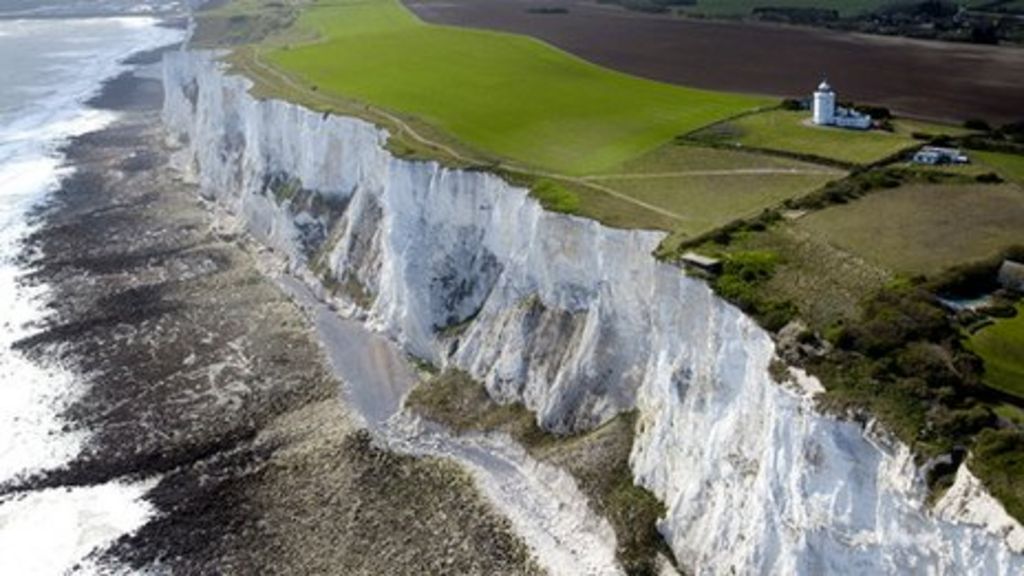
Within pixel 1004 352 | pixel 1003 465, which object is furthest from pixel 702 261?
pixel 1003 465

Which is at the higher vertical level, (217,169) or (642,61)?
(642,61)

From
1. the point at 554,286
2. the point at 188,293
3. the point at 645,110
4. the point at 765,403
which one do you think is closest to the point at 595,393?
the point at 554,286

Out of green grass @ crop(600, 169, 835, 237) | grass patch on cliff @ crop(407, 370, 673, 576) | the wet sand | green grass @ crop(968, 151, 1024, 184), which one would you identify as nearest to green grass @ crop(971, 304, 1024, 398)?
green grass @ crop(600, 169, 835, 237)

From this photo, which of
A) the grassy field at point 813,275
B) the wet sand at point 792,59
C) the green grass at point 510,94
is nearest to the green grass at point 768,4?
the wet sand at point 792,59

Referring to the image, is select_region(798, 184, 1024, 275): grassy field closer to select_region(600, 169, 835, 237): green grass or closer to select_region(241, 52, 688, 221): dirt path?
select_region(600, 169, 835, 237): green grass

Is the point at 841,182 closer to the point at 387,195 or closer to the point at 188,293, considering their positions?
the point at 387,195

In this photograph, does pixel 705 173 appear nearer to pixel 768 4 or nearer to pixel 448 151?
pixel 448 151
